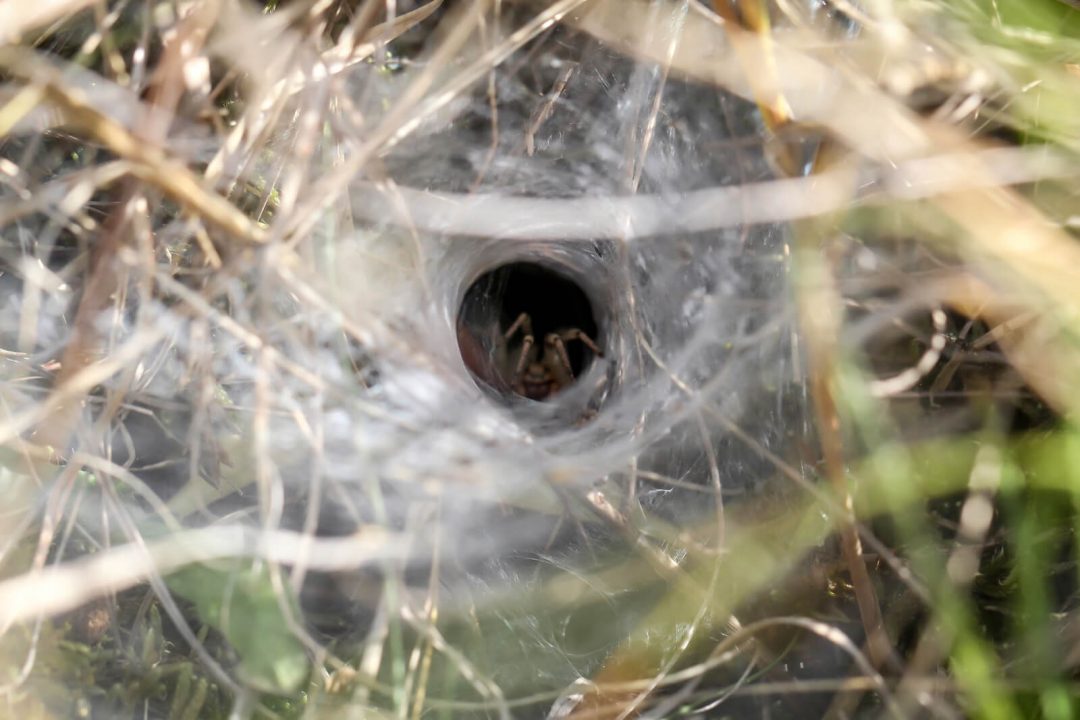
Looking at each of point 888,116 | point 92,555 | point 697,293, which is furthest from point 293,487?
point 888,116

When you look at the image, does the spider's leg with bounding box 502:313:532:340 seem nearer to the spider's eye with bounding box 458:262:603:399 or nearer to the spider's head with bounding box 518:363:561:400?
the spider's eye with bounding box 458:262:603:399

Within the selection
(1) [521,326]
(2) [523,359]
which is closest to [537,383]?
(2) [523,359]

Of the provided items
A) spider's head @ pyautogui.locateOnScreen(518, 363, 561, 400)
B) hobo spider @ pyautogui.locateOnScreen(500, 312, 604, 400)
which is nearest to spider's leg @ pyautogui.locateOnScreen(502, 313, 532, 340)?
hobo spider @ pyautogui.locateOnScreen(500, 312, 604, 400)

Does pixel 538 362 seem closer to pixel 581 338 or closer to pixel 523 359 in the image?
pixel 523 359

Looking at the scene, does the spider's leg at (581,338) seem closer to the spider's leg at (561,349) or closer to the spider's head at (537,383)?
the spider's leg at (561,349)

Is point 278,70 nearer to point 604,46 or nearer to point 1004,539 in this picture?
point 604,46

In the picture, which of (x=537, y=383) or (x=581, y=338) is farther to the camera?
(x=537, y=383)
